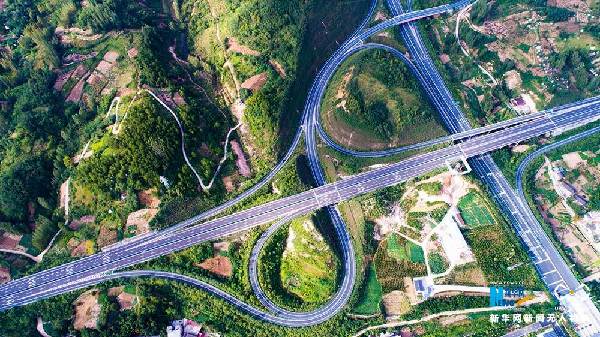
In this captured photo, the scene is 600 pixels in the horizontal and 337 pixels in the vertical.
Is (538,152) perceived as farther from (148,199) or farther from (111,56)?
(111,56)

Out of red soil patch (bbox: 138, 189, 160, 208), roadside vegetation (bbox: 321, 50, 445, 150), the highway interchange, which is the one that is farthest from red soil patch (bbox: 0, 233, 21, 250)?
roadside vegetation (bbox: 321, 50, 445, 150)

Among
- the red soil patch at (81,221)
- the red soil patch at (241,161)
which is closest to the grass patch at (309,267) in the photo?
the red soil patch at (241,161)

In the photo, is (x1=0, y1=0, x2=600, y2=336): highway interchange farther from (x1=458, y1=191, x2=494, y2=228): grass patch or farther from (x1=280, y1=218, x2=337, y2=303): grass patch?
(x1=458, y1=191, x2=494, y2=228): grass patch

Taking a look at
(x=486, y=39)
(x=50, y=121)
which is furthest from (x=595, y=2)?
(x=50, y=121)

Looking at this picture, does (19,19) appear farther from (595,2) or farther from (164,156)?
(595,2)

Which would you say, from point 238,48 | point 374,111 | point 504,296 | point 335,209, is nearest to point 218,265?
point 335,209

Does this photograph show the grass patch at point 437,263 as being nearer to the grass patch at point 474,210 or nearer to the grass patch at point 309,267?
the grass patch at point 474,210
